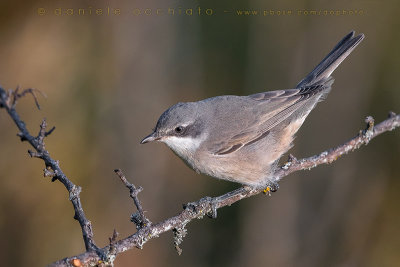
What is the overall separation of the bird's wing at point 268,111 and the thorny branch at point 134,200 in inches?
18.2

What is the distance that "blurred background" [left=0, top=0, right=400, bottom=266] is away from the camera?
5836mm

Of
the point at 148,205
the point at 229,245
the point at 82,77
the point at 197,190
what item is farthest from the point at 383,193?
the point at 82,77

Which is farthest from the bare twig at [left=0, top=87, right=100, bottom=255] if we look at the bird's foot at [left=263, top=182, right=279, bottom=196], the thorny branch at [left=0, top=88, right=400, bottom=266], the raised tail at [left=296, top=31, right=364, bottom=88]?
the raised tail at [left=296, top=31, right=364, bottom=88]

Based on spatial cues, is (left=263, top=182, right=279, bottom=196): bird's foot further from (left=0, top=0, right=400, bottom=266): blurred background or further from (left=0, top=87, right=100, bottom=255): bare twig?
(left=0, top=87, right=100, bottom=255): bare twig

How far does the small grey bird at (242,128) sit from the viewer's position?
164 inches

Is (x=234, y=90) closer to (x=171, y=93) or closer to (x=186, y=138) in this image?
(x=171, y=93)

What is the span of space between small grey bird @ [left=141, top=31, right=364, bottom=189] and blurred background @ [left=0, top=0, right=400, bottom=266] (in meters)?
1.96

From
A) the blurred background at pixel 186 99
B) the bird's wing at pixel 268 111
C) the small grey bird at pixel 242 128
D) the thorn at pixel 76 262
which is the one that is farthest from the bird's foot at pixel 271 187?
the thorn at pixel 76 262

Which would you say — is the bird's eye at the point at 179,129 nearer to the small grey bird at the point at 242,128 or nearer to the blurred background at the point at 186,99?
the small grey bird at the point at 242,128

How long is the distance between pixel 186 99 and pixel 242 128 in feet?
9.43

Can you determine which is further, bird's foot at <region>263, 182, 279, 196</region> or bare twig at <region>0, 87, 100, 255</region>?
bird's foot at <region>263, 182, 279, 196</region>

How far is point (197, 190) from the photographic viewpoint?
6.98 m

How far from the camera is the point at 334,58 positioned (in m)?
4.94

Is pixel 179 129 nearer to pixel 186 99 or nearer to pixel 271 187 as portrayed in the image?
pixel 271 187
